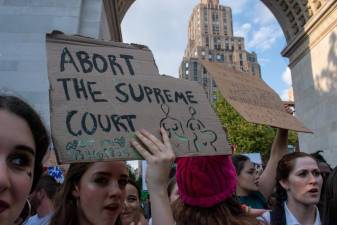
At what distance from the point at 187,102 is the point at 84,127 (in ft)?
2.31

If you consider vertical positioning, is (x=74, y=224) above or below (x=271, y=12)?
below

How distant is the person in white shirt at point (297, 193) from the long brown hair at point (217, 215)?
1128 mm

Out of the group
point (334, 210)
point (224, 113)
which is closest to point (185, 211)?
point (334, 210)

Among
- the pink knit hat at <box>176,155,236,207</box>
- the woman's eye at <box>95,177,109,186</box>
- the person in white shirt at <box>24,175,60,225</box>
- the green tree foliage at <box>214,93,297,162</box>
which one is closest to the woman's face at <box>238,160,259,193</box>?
the person in white shirt at <box>24,175,60,225</box>

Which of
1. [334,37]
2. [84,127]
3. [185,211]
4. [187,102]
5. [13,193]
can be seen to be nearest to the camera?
[13,193]

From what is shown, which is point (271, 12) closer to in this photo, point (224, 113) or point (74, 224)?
point (74, 224)

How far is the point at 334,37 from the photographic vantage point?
12641 mm

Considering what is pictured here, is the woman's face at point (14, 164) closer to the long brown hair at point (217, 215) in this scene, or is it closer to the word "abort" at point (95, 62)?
the word "abort" at point (95, 62)

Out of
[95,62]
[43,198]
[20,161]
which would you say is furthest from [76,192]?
[43,198]

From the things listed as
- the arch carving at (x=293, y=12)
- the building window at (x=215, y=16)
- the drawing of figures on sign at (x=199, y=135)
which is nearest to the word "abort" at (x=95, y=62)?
the drawing of figures on sign at (x=199, y=135)

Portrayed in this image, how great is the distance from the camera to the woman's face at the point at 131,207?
4369mm

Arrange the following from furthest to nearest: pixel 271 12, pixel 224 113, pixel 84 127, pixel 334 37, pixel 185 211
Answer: pixel 224 113 < pixel 271 12 < pixel 334 37 < pixel 185 211 < pixel 84 127

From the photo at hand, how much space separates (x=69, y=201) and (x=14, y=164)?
3.48ft

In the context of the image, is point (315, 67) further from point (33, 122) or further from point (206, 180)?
point (33, 122)
